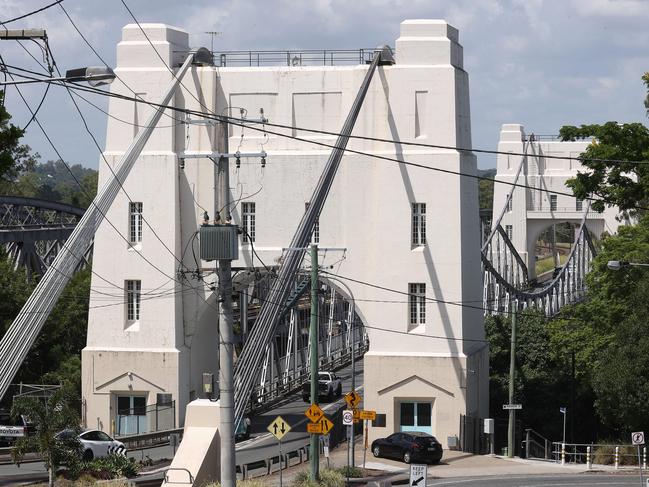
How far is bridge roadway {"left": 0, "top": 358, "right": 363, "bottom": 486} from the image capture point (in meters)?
40.5

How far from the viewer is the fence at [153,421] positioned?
54.1 metres

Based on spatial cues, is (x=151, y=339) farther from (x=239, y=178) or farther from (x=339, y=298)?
(x=339, y=298)

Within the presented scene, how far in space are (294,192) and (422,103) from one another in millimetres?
5899

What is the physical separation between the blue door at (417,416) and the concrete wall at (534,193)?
7045cm

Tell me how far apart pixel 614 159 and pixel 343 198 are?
400 inches

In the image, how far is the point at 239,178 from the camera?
5609 cm

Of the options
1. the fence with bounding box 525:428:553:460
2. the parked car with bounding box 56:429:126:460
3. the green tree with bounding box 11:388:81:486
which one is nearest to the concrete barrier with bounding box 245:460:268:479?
the parked car with bounding box 56:429:126:460

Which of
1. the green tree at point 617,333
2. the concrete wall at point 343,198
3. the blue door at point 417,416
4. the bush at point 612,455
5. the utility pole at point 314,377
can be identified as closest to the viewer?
the utility pole at point 314,377

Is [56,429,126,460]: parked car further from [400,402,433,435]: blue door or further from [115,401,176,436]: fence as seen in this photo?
[400,402,433,435]: blue door

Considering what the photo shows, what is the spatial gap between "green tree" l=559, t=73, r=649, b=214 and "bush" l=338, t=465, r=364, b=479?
15.7m

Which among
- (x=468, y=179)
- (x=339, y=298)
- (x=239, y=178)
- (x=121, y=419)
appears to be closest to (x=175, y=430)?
(x=121, y=419)

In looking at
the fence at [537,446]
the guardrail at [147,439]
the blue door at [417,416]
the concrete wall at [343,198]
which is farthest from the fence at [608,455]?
the guardrail at [147,439]

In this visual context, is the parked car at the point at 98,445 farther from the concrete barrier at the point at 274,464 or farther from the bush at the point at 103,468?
the concrete barrier at the point at 274,464

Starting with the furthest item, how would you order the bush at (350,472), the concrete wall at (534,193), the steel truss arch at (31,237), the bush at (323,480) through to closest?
1. the concrete wall at (534,193)
2. the steel truss arch at (31,237)
3. the bush at (350,472)
4. the bush at (323,480)
